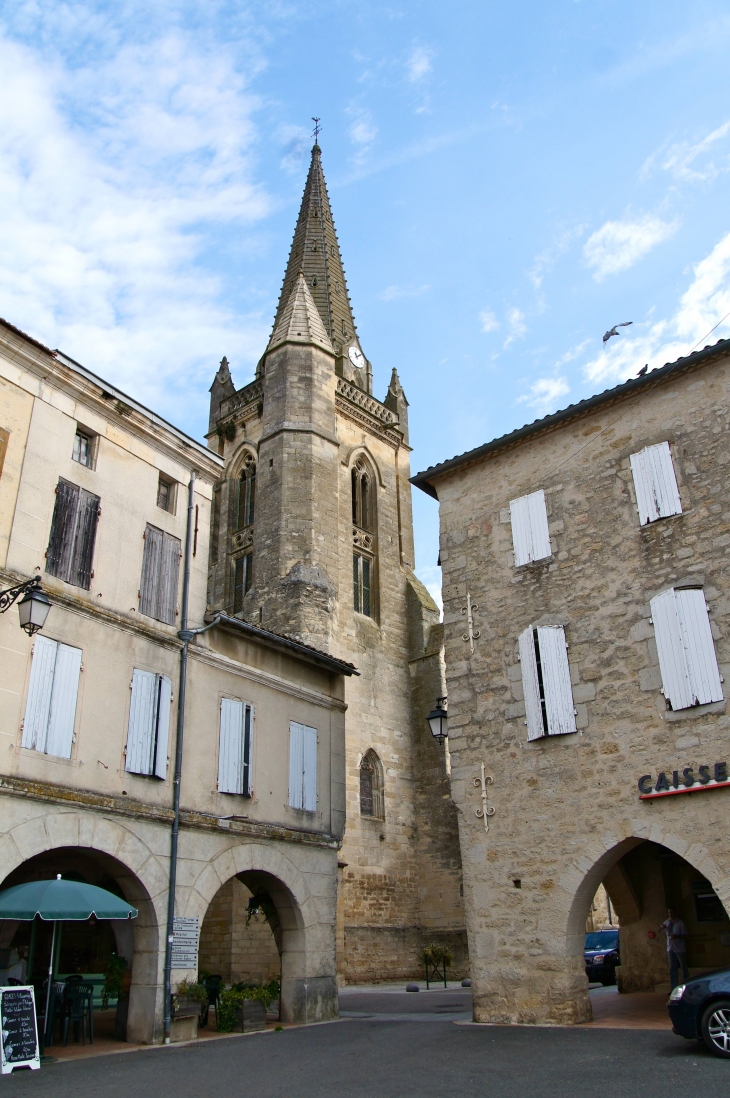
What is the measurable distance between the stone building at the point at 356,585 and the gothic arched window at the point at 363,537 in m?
0.05

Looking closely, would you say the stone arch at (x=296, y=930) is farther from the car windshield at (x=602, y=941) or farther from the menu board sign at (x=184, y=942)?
the car windshield at (x=602, y=941)

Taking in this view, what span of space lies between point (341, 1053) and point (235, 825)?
3.37 m

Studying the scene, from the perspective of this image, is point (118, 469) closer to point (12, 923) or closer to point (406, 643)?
point (12, 923)

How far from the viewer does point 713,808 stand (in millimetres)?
9547

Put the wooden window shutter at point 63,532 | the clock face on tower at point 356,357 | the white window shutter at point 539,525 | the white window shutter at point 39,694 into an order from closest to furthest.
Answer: the white window shutter at point 39,694 → the wooden window shutter at point 63,532 → the white window shutter at point 539,525 → the clock face on tower at point 356,357

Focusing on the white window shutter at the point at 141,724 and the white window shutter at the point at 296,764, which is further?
the white window shutter at the point at 296,764

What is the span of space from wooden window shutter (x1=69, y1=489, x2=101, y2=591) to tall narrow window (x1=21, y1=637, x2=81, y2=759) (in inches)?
38.6

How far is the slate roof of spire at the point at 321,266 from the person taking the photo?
3362 cm

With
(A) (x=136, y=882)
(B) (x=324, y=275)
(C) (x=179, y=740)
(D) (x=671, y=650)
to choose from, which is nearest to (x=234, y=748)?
(C) (x=179, y=740)

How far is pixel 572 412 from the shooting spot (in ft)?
40.5

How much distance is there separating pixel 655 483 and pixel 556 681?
115 inches

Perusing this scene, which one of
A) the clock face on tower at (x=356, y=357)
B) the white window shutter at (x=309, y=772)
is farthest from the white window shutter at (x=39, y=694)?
the clock face on tower at (x=356, y=357)

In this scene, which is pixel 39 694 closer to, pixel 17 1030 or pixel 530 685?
pixel 17 1030

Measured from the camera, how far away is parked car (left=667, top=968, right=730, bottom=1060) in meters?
7.35
